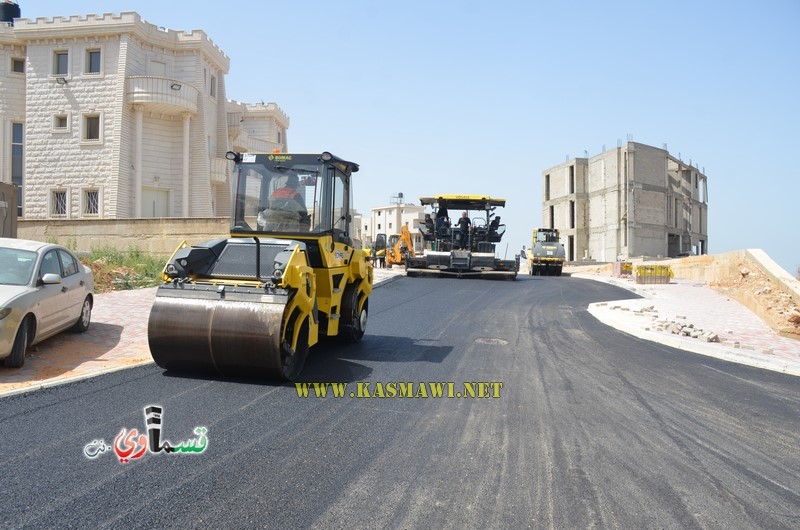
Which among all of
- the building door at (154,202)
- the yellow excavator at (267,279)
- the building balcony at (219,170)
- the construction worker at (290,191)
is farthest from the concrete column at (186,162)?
the construction worker at (290,191)

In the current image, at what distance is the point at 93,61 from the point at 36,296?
84.6ft

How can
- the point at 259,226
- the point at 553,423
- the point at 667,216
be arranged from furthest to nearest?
the point at 667,216
the point at 259,226
the point at 553,423

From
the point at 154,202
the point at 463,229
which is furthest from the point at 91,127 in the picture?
the point at 463,229

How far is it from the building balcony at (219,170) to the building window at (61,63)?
26.4 feet

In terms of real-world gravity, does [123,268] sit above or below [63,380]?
above

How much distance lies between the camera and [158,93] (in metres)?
27.4

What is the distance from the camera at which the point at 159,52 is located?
29.4 meters

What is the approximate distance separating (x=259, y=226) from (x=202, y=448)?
3696 mm

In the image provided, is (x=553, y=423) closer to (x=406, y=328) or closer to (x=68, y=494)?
(x=68, y=494)

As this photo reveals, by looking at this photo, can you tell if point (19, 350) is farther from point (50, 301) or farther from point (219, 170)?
point (219, 170)

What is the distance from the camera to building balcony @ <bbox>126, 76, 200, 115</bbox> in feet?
89.6

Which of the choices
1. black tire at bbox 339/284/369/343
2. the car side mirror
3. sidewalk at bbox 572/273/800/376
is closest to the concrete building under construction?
sidewalk at bbox 572/273/800/376

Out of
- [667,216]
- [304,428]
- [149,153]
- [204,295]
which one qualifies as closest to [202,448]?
[304,428]

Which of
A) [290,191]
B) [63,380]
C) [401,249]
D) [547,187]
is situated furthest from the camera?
[547,187]
